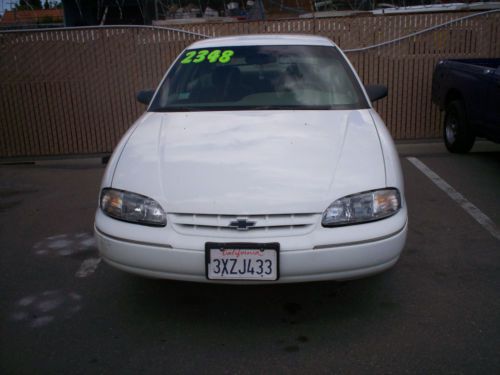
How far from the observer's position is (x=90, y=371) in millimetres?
2615

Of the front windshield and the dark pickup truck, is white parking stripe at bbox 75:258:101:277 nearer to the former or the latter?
the front windshield

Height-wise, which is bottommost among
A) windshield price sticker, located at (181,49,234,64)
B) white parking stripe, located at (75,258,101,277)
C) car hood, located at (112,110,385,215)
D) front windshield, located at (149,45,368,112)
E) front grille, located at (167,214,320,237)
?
white parking stripe, located at (75,258,101,277)

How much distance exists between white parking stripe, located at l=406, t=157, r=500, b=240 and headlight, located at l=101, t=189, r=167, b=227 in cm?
287

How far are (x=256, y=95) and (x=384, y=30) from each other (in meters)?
4.53

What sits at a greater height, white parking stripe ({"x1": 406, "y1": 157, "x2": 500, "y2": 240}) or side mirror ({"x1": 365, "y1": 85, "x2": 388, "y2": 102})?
side mirror ({"x1": 365, "y1": 85, "x2": 388, "y2": 102})

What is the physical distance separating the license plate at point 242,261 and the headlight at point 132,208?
338mm

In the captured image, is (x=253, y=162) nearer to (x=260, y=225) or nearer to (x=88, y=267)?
(x=260, y=225)

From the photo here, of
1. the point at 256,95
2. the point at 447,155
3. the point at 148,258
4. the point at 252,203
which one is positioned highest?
the point at 256,95

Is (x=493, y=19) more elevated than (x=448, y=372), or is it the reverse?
(x=493, y=19)

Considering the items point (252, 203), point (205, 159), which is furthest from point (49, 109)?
point (252, 203)

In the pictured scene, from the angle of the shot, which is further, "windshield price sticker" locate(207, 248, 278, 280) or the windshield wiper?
the windshield wiper

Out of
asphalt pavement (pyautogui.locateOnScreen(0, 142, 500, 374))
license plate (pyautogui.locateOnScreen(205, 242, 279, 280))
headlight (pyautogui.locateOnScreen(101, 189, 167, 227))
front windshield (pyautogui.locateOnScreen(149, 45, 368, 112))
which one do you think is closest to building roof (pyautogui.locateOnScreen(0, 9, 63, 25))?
front windshield (pyautogui.locateOnScreen(149, 45, 368, 112))

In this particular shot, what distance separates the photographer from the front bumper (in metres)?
2.64

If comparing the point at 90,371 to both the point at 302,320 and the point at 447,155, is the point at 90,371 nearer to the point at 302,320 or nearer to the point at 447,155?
the point at 302,320
